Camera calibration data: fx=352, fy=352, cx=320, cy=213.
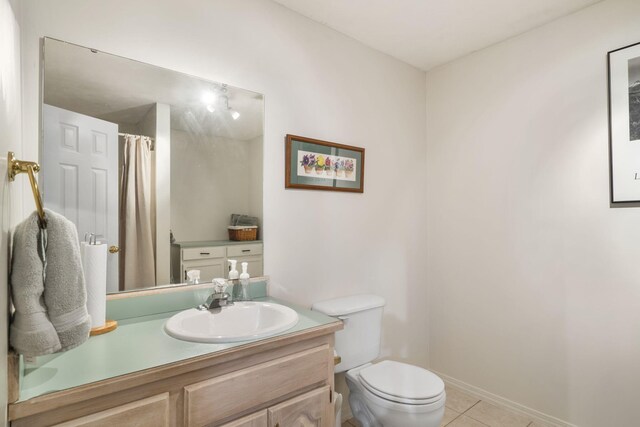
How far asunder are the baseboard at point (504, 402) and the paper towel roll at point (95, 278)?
2.41m

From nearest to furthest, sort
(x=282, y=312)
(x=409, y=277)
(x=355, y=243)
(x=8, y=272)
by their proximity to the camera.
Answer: (x=8, y=272) < (x=282, y=312) < (x=355, y=243) < (x=409, y=277)

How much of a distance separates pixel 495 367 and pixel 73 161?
2696mm

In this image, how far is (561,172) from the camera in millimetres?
2121

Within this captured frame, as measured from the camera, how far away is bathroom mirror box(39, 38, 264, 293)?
1.36 meters

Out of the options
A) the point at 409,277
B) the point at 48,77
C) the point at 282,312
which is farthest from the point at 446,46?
the point at 48,77

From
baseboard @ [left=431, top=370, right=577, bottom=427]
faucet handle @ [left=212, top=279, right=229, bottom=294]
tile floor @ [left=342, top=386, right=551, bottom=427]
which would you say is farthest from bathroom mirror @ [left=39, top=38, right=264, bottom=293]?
baseboard @ [left=431, top=370, right=577, bottom=427]

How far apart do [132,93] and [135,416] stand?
4.10 feet

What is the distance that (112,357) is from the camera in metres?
1.05

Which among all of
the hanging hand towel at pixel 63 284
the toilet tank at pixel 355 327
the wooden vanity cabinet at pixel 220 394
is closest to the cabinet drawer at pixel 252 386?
the wooden vanity cabinet at pixel 220 394

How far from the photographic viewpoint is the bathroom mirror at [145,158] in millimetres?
1356

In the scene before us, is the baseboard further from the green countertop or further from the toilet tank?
the green countertop

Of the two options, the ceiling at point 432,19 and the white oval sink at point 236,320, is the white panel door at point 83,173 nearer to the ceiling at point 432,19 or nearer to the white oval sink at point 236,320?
the white oval sink at point 236,320

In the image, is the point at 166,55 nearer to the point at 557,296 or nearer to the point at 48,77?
the point at 48,77

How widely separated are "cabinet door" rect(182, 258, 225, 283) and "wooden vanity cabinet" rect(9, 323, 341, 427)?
615 millimetres
